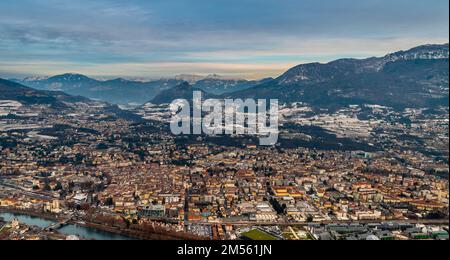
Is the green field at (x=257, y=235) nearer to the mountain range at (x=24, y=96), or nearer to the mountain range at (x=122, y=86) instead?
the mountain range at (x=24, y=96)

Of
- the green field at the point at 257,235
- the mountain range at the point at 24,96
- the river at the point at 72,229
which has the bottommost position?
the river at the point at 72,229

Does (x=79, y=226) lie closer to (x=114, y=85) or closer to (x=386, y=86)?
(x=386, y=86)

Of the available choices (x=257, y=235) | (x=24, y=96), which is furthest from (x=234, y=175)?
(x=24, y=96)

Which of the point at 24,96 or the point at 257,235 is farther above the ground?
the point at 24,96

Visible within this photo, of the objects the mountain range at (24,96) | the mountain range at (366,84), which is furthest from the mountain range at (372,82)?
the mountain range at (24,96)

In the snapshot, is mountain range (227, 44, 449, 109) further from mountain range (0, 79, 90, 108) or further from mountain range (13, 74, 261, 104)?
mountain range (13, 74, 261, 104)

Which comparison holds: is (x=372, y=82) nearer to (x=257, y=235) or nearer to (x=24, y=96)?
(x=24, y=96)

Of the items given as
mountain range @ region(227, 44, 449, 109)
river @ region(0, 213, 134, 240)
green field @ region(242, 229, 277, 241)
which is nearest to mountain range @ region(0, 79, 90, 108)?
mountain range @ region(227, 44, 449, 109)
